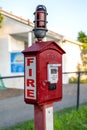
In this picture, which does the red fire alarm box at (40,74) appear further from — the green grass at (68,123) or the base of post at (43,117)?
the green grass at (68,123)

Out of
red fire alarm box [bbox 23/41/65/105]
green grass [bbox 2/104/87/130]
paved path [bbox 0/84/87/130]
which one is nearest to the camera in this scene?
red fire alarm box [bbox 23/41/65/105]

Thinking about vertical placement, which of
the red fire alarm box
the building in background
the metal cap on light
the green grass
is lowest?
the green grass

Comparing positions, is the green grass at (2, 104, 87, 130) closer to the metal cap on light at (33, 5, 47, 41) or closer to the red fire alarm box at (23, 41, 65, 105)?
the red fire alarm box at (23, 41, 65, 105)

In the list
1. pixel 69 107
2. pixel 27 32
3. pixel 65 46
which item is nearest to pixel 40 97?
pixel 69 107

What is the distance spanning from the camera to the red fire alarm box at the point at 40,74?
3.72 meters

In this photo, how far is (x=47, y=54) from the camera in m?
3.86

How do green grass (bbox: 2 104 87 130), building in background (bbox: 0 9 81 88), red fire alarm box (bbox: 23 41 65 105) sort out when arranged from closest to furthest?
red fire alarm box (bbox: 23 41 65 105) < green grass (bbox: 2 104 87 130) < building in background (bbox: 0 9 81 88)

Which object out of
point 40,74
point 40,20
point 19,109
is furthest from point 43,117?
point 19,109

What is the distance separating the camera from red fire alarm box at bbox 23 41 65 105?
3717mm

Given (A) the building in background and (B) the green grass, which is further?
(A) the building in background

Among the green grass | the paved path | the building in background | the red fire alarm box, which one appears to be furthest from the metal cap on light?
the building in background

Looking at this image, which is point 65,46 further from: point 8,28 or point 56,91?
point 56,91

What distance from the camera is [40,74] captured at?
3.73 m

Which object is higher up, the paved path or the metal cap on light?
the metal cap on light
